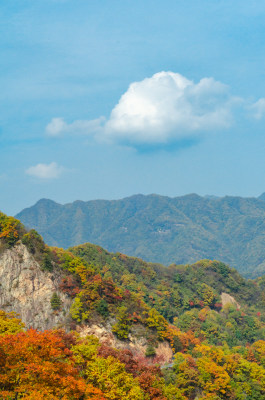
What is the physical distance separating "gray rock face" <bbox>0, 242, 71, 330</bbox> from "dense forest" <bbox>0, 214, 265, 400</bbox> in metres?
0.93

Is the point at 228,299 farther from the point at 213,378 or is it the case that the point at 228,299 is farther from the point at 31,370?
the point at 31,370

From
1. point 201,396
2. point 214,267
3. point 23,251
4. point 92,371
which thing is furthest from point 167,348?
point 214,267

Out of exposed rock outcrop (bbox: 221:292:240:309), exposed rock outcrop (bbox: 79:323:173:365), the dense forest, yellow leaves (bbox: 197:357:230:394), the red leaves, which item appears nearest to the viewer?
the red leaves

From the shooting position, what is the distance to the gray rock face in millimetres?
52969

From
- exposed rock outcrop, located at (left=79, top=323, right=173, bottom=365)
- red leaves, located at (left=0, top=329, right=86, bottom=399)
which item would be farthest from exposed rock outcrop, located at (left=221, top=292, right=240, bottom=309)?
red leaves, located at (left=0, top=329, right=86, bottom=399)

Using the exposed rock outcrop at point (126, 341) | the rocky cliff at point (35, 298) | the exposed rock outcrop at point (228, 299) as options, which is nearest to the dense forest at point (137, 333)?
the exposed rock outcrop at point (228, 299)

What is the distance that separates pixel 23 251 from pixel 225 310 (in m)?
58.7

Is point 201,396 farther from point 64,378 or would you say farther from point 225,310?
point 225,310

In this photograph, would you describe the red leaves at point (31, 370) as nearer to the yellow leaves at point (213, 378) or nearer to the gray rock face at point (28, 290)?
the yellow leaves at point (213, 378)

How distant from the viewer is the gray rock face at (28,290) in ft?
174

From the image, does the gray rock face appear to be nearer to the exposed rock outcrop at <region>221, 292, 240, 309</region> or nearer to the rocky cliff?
the rocky cliff

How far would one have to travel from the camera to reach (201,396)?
45.7m

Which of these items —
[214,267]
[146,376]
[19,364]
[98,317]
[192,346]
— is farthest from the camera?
[214,267]

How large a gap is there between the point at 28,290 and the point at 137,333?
17.4 meters
